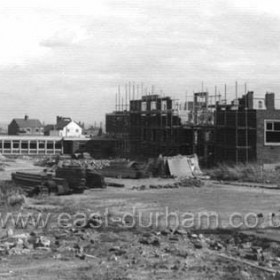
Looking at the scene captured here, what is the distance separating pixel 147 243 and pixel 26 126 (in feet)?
273

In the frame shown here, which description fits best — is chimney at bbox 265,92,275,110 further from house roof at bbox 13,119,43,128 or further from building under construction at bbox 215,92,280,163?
house roof at bbox 13,119,43,128

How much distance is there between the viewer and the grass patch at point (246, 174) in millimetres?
29617

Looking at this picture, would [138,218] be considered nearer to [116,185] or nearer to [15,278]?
[15,278]

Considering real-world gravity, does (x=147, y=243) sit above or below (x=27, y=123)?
below

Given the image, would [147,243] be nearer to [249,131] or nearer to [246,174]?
[246,174]

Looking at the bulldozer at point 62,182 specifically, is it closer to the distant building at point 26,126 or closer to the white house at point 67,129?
the white house at point 67,129

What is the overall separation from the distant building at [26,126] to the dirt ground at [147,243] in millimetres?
71973

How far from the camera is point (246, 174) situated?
101ft

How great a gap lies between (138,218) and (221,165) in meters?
19.7

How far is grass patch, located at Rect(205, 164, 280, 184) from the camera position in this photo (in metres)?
29.6

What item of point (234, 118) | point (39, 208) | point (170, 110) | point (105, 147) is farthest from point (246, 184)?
point (105, 147)

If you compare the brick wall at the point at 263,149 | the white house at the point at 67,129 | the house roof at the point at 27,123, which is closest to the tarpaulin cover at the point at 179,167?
the brick wall at the point at 263,149

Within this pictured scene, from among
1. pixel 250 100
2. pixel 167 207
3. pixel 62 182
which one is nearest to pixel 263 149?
pixel 250 100

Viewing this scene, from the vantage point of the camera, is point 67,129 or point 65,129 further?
point 67,129
